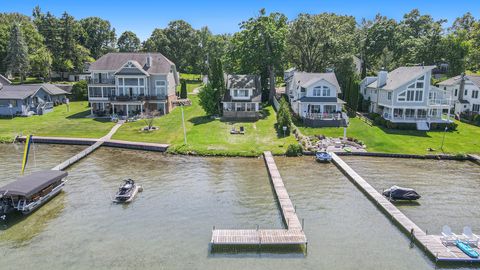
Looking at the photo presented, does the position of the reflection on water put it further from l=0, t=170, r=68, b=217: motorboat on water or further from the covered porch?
l=0, t=170, r=68, b=217: motorboat on water

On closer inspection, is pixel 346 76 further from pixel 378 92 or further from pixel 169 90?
pixel 169 90

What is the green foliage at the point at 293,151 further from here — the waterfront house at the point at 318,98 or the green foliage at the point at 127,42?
the green foliage at the point at 127,42

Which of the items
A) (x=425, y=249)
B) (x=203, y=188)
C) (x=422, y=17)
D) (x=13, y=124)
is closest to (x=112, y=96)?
(x=13, y=124)

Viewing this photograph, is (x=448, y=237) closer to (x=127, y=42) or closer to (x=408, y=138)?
(x=408, y=138)

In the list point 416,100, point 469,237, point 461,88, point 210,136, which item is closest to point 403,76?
point 416,100

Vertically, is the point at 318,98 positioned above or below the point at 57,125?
above

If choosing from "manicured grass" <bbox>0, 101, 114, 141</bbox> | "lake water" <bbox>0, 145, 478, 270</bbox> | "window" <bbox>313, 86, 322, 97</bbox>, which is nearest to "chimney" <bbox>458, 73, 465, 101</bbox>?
"window" <bbox>313, 86, 322, 97</bbox>
